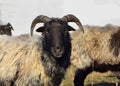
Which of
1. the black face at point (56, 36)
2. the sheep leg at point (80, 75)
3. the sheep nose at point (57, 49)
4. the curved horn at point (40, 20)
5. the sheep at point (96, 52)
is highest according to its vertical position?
the curved horn at point (40, 20)

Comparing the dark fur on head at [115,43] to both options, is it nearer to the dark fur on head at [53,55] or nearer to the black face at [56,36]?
the black face at [56,36]

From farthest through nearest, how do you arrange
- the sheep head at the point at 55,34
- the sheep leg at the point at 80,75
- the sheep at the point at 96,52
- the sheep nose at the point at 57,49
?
the sheep leg at the point at 80,75, the sheep at the point at 96,52, the sheep head at the point at 55,34, the sheep nose at the point at 57,49

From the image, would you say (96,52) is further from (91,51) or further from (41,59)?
(41,59)

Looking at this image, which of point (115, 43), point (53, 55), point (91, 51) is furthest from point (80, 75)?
point (53, 55)

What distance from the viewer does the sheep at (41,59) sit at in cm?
1205

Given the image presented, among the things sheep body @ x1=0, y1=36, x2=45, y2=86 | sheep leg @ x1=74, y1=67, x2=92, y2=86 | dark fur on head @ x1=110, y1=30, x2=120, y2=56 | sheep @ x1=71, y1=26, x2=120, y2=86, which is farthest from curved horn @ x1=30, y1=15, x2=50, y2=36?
dark fur on head @ x1=110, y1=30, x2=120, y2=56

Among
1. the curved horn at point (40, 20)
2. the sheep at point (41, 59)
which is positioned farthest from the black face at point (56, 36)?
the curved horn at point (40, 20)

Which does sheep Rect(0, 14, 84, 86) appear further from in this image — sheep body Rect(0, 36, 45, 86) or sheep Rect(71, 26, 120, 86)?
sheep Rect(71, 26, 120, 86)

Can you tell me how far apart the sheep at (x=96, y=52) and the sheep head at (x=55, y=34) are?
515 cm

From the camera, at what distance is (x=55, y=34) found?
39.0 ft

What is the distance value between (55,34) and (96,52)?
20.6 feet

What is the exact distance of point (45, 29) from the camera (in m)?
12.3

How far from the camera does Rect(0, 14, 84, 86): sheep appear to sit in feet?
39.5

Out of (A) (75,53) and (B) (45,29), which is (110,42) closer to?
(A) (75,53)
